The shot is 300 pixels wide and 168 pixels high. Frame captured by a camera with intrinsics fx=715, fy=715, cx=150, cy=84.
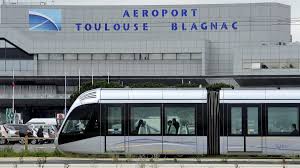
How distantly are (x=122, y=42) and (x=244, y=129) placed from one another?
89.1 m

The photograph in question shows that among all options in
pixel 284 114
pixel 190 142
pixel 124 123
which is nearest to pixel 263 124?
pixel 284 114

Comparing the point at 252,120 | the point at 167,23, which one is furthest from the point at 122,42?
the point at 252,120

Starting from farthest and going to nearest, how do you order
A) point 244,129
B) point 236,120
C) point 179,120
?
1. point 179,120
2. point 236,120
3. point 244,129

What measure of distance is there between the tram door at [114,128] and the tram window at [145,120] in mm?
426

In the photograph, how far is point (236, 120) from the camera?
88.9ft

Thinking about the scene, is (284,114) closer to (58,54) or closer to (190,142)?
(190,142)

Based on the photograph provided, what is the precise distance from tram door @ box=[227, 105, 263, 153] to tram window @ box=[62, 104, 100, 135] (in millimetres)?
5081

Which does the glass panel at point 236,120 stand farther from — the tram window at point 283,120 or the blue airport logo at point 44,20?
the blue airport logo at point 44,20

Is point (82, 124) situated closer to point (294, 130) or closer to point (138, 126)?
point (138, 126)

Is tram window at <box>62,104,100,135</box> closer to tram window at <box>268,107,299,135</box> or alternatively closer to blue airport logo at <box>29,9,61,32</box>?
tram window at <box>268,107,299,135</box>

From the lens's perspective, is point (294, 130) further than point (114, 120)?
No

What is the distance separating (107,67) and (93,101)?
89.1 metres

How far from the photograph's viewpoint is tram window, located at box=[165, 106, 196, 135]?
1070 inches

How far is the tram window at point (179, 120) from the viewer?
2717cm
